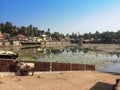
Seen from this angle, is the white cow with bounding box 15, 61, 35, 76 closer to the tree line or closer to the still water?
the still water

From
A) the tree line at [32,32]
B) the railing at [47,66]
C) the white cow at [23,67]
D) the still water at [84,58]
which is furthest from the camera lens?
the tree line at [32,32]

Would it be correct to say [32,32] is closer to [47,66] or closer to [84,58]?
[84,58]

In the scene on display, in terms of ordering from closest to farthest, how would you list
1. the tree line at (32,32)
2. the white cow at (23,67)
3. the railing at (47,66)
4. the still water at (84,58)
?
the railing at (47,66)
the white cow at (23,67)
the still water at (84,58)
the tree line at (32,32)

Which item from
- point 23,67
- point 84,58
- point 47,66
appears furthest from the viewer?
point 84,58

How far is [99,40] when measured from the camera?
168625 millimetres

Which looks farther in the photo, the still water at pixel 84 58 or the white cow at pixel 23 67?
the still water at pixel 84 58

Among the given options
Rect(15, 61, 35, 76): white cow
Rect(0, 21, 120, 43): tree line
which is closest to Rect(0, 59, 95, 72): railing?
Rect(15, 61, 35, 76): white cow

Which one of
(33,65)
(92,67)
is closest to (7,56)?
(33,65)

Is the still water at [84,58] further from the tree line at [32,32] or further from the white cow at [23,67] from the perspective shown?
the tree line at [32,32]

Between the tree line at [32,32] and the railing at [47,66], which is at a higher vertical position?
the tree line at [32,32]

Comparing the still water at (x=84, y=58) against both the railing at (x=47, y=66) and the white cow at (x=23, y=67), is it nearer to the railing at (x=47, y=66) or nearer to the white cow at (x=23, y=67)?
the railing at (x=47, y=66)

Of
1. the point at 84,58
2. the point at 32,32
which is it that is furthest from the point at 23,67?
the point at 32,32

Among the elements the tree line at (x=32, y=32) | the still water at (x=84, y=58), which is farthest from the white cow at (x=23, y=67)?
the tree line at (x=32, y=32)

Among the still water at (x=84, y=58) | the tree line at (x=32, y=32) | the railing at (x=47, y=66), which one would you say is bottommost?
the still water at (x=84, y=58)
